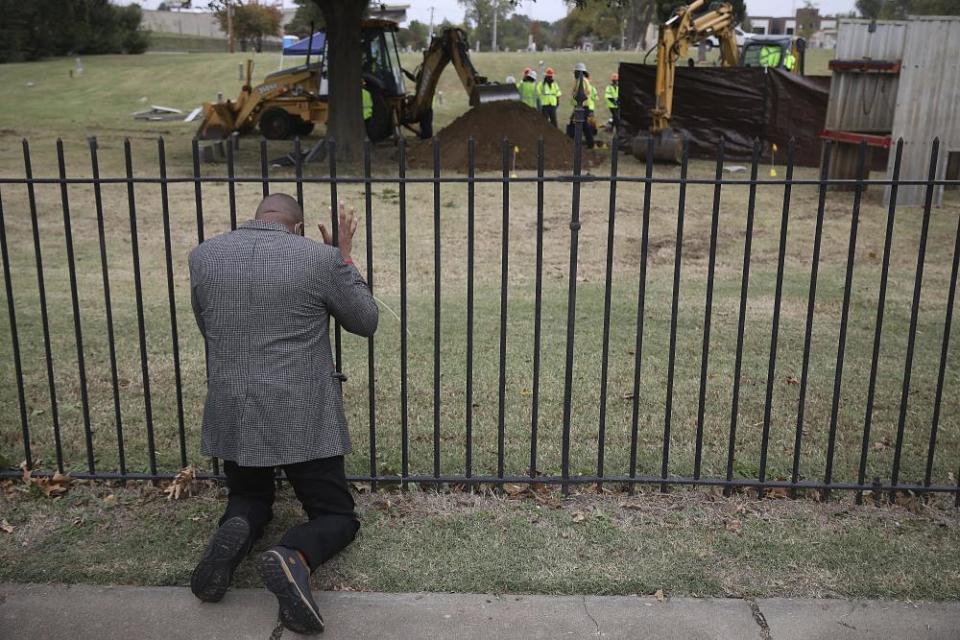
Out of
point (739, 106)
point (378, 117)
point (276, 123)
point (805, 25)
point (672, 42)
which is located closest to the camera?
point (672, 42)

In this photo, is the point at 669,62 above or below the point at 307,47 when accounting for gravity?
below

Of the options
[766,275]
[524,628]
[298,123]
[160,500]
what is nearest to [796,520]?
[524,628]

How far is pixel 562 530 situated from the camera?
3945 millimetres

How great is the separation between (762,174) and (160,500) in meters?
16.0

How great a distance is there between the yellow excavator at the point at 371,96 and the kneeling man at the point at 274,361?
1775cm

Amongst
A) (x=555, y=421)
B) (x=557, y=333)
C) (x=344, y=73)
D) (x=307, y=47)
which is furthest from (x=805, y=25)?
(x=555, y=421)

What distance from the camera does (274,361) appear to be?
3.40 m

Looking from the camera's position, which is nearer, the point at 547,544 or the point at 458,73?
the point at 547,544

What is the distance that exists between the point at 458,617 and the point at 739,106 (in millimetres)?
18904

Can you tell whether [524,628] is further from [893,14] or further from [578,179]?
[893,14]

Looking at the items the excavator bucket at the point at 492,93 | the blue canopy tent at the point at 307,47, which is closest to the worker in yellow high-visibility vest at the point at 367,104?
the excavator bucket at the point at 492,93

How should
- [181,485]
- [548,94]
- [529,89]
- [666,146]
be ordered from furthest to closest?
1. [529,89]
2. [548,94]
3. [666,146]
4. [181,485]

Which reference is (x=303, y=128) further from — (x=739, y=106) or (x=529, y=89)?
(x=739, y=106)

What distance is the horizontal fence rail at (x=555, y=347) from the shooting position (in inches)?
157
